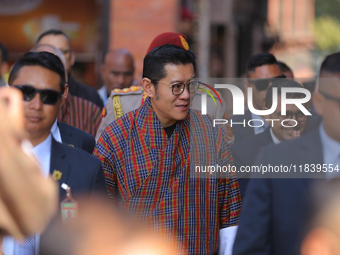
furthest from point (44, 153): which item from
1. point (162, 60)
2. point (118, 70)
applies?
point (118, 70)

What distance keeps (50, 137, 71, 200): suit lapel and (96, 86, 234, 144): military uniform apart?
1199 mm

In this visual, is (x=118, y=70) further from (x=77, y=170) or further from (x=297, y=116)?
(x=77, y=170)

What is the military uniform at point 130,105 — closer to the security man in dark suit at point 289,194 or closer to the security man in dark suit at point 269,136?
the security man in dark suit at point 269,136

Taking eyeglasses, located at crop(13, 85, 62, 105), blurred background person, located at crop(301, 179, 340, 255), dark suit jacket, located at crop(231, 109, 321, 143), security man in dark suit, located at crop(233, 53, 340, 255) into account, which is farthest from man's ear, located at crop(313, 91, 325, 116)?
dark suit jacket, located at crop(231, 109, 321, 143)

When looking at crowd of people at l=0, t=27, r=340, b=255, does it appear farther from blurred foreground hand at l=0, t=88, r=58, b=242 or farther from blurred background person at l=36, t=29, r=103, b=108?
blurred background person at l=36, t=29, r=103, b=108

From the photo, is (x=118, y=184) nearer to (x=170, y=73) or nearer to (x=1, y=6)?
(x=170, y=73)

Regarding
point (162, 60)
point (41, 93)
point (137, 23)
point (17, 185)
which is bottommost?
point (17, 185)

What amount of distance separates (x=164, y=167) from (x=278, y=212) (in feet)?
2.82

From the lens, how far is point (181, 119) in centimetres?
304

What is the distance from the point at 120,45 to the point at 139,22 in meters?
0.45

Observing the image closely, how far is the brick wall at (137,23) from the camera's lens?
308 inches

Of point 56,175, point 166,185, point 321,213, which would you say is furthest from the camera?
point 166,185

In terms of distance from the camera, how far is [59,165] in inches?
97.7

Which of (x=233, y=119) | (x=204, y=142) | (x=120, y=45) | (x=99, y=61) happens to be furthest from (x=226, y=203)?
(x=99, y=61)
